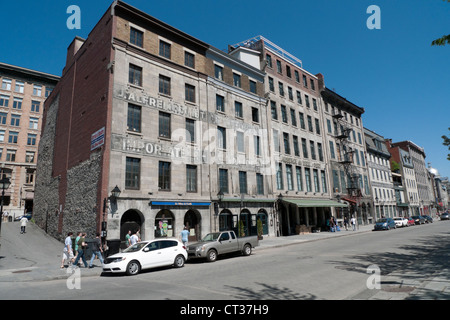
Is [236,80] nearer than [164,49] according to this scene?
No

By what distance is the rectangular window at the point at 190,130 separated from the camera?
23325 mm

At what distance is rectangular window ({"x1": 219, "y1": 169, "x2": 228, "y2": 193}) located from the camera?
25072mm

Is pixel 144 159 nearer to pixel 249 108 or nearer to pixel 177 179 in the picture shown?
pixel 177 179

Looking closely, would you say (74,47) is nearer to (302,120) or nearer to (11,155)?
(302,120)

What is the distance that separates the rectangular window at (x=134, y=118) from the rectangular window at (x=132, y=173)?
227cm

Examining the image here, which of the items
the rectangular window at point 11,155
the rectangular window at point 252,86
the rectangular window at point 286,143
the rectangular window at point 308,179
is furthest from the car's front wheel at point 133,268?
the rectangular window at point 11,155

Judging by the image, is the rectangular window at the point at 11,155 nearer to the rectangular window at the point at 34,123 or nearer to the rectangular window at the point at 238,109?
the rectangular window at the point at 34,123

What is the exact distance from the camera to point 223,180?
83.1 ft

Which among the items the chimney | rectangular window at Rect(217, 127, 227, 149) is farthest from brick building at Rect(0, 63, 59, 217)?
rectangular window at Rect(217, 127, 227, 149)

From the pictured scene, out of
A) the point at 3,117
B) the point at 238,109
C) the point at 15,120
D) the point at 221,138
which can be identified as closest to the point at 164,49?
the point at 221,138

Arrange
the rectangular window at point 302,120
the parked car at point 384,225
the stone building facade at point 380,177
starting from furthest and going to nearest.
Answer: the stone building facade at point 380,177, the rectangular window at point 302,120, the parked car at point 384,225

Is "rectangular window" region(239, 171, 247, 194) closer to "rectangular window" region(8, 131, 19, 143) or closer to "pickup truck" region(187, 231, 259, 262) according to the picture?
"pickup truck" region(187, 231, 259, 262)

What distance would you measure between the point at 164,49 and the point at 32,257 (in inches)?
692

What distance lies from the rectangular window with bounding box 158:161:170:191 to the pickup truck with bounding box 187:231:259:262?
6018 millimetres
